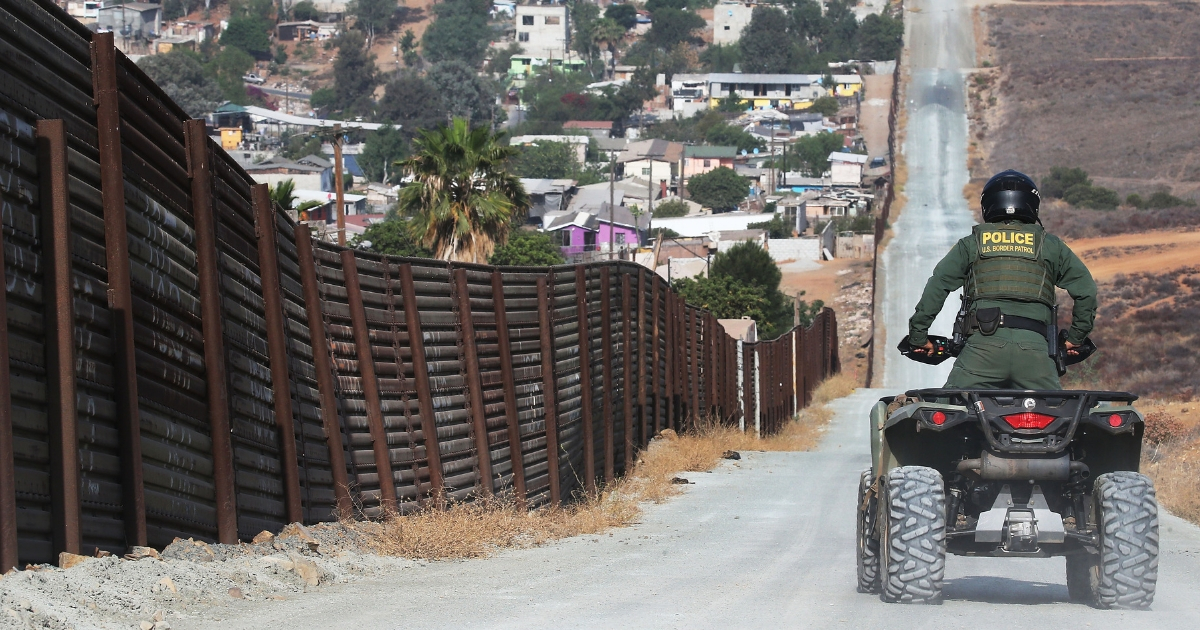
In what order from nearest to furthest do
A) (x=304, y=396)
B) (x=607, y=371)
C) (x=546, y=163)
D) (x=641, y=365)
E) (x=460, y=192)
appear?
(x=304, y=396), (x=607, y=371), (x=641, y=365), (x=460, y=192), (x=546, y=163)

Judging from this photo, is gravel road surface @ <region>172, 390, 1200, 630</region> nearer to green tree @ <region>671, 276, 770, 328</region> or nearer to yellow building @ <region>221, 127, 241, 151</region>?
green tree @ <region>671, 276, 770, 328</region>

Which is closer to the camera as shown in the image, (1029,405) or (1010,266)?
(1029,405)

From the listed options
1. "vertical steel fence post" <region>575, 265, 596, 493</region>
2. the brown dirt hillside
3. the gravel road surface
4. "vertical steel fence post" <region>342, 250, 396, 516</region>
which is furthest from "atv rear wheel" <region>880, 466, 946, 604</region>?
the brown dirt hillside

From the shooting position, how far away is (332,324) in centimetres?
978

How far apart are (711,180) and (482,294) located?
378 feet

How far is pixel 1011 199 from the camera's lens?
808 cm

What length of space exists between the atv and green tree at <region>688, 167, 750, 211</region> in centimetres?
11592

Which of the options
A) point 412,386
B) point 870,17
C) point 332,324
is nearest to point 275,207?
point 332,324

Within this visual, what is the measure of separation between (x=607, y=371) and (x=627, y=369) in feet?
3.57

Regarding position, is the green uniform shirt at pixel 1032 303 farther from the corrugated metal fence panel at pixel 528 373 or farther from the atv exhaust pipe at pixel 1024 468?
the corrugated metal fence panel at pixel 528 373

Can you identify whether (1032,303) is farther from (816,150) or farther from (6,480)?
(816,150)

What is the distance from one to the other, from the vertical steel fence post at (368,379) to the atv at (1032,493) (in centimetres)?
373

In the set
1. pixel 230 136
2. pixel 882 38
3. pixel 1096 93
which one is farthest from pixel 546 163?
pixel 1096 93

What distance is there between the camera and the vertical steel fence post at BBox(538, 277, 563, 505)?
1296 cm
